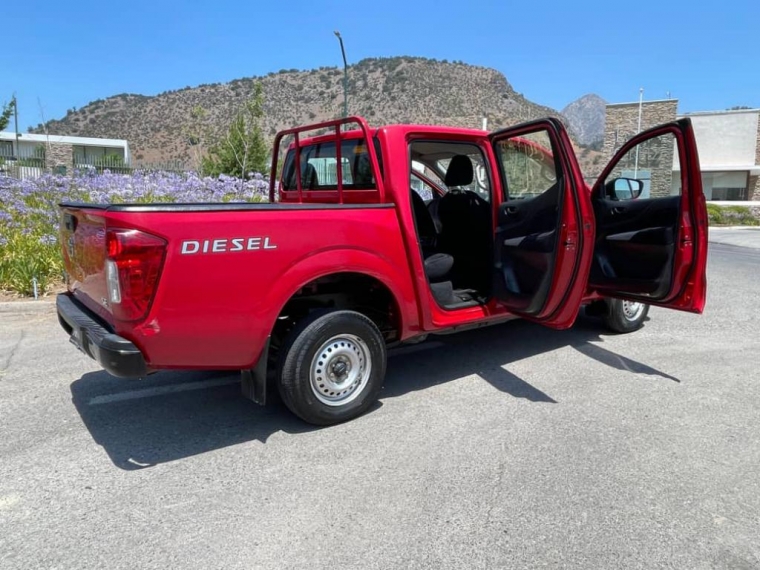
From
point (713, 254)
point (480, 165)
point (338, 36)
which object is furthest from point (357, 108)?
point (480, 165)

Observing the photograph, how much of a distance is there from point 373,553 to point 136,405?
2.43 meters

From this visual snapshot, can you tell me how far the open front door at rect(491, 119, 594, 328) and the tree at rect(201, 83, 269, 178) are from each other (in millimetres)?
7740

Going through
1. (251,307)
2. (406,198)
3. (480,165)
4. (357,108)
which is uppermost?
(357,108)

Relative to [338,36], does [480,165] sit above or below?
below

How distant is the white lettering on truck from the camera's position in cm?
311

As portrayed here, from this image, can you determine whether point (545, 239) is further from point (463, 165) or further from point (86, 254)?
point (86, 254)

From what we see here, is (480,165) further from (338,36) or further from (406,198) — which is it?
(338,36)

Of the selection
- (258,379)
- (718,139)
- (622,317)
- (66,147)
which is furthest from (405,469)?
(718,139)

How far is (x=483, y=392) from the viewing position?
4523mm

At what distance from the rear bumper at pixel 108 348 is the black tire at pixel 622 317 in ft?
15.2

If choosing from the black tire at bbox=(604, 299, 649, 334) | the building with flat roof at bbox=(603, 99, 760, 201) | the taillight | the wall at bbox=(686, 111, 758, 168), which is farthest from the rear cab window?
the wall at bbox=(686, 111, 758, 168)

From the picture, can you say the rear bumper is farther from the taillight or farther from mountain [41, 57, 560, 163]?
mountain [41, 57, 560, 163]

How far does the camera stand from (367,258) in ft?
12.6

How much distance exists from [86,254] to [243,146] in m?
12.4
